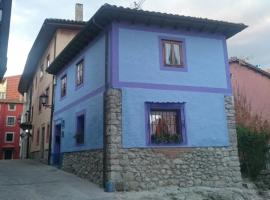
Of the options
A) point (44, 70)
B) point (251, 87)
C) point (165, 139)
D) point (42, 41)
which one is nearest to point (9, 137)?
point (44, 70)

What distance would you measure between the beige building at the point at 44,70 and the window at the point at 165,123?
8.86 metres

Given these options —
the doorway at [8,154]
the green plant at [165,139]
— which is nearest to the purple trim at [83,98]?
the green plant at [165,139]

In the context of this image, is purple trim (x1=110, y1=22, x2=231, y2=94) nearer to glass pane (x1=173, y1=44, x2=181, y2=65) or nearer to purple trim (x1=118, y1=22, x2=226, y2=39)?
purple trim (x1=118, y1=22, x2=226, y2=39)

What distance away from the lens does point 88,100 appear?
44.0 feet

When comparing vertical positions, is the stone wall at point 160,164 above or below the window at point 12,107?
below

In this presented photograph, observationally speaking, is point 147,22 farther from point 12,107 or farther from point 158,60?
point 12,107

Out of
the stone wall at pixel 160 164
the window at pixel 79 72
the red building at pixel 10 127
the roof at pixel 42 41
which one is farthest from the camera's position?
the red building at pixel 10 127

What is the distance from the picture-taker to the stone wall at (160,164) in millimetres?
10742

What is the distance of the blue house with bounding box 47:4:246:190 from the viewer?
11.1 meters

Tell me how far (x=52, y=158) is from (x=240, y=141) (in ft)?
32.4

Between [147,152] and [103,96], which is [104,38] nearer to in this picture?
[103,96]

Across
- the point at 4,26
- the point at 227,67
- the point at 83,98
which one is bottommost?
the point at 4,26

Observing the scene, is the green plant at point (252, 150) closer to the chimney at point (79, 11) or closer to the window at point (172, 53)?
the window at point (172, 53)

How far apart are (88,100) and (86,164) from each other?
252cm
